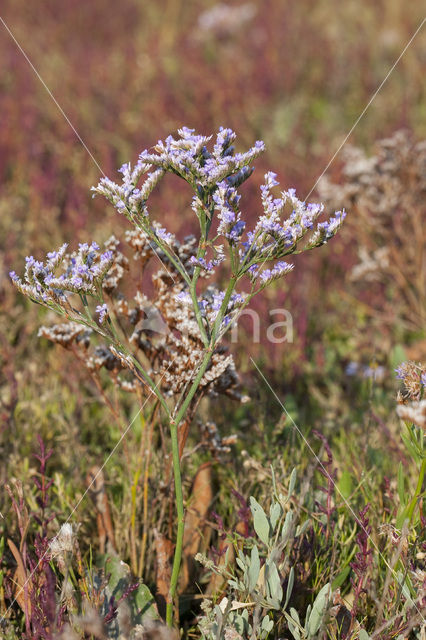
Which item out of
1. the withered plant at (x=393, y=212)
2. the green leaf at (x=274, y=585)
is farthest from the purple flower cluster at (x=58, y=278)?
the withered plant at (x=393, y=212)

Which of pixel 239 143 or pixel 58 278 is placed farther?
pixel 239 143

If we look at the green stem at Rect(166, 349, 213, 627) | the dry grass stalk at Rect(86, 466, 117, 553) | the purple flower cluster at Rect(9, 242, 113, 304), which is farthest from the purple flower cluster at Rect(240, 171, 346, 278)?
the dry grass stalk at Rect(86, 466, 117, 553)

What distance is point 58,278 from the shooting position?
5.26ft

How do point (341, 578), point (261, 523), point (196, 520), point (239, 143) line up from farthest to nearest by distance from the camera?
1. point (239, 143)
2. point (196, 520)
3. point (341, 578)
4. point (261, 523)

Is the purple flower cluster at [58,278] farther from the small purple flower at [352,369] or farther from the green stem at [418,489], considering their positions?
the small purple flower at [352,369]

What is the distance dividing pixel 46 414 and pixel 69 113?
12.9 feet

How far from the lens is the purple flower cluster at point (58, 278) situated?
5.29 ft

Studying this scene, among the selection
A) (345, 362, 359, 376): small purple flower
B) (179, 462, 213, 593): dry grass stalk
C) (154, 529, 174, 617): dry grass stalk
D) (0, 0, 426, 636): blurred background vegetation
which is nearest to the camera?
(154, 529, 174, 617): dry grass stalk

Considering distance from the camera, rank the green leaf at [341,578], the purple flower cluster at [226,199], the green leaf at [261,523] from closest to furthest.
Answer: the purple flower cluster at [226,199], the green leaf at [261,523], the green leaf at [341,578]

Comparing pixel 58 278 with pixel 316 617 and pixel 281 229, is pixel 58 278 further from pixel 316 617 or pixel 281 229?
pixel 316 617

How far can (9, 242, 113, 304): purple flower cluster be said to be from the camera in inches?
63.4

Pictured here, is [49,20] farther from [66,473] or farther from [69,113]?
[66,473]

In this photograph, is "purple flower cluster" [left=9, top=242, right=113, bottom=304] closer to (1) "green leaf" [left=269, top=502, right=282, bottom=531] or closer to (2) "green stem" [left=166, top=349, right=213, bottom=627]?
(2) "green stem" [left=166, top=349, right=213, bottom=627]

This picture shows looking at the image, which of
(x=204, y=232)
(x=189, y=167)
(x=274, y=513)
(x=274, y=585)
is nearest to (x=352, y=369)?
(x=274, y=513)
